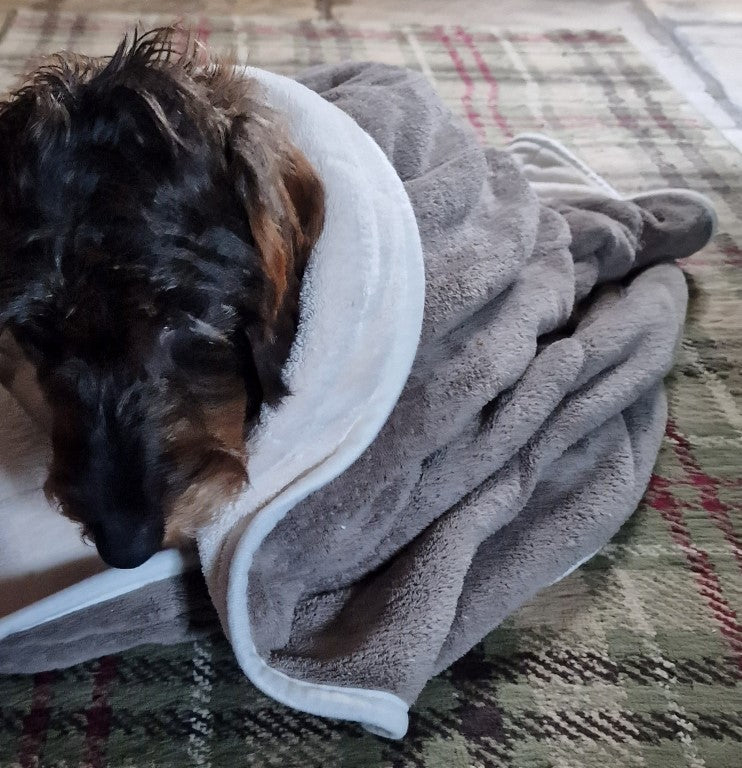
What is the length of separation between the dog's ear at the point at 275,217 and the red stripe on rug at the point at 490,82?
4.21 ft

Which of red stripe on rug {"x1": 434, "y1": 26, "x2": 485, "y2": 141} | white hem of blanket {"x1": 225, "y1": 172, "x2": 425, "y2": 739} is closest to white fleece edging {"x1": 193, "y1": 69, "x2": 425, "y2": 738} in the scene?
white hem of blanket {"x1": 225, "y1": 172, "x2": 425, "y2": 739}

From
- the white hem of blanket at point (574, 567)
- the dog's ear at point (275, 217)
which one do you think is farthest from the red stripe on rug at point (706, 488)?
the dog's ear at point (275, 217)

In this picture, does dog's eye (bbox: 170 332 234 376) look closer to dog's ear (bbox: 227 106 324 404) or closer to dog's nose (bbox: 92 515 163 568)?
dog's ear (bbox: 227 106 324 404)

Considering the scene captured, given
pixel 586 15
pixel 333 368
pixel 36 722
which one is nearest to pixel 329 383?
pixel 333 368

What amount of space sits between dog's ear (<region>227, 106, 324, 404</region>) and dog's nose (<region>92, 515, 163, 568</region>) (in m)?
0.20

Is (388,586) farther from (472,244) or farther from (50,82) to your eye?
(50,82)

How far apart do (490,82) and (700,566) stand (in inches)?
65.8

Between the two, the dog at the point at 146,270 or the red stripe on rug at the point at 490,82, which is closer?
the dog at the point at 146,270

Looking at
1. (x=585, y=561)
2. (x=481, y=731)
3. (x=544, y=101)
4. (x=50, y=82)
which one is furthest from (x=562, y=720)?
(x=544, y=101)

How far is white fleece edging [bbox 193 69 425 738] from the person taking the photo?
0.87 meters

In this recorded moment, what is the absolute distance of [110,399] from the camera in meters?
0.77

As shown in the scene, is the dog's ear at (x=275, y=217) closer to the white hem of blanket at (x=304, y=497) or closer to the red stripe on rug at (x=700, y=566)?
the white hem of blanket at (x=304, y=497)

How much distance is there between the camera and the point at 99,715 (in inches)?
35.3

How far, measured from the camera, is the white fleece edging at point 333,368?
2.87ft
